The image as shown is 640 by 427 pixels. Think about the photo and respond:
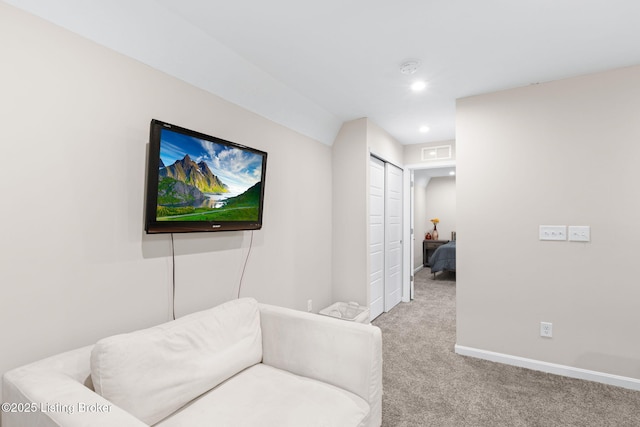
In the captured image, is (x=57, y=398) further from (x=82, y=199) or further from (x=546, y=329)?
(x=546, y=329)

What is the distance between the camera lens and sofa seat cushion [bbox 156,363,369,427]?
1.32 metres

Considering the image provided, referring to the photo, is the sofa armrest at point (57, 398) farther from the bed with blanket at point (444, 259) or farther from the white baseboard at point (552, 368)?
the bed with blanket at point (444, 259)

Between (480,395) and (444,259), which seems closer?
(480,395)

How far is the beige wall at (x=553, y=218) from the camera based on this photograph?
239 cm

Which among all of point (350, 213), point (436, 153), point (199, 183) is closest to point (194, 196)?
point (199, 183)

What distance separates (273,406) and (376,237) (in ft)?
8.79

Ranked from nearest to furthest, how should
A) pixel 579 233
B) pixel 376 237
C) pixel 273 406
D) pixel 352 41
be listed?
pixel 273 406 < pixel 352 41 < pixel 579 233 < pixel 376 237

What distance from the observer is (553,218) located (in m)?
2.60

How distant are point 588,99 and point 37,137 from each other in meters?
3.69

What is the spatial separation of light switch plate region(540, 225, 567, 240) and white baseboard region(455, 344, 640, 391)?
42.1 inches

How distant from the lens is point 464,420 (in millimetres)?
1953

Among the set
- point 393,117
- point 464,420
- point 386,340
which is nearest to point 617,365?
point 464,420

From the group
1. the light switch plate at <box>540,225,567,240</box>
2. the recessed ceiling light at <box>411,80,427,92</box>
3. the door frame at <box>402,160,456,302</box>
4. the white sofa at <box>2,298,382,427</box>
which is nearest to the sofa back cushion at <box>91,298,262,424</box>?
the white sofa at <box>2,298,382,427</box>

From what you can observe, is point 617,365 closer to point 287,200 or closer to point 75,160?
point 287,200
